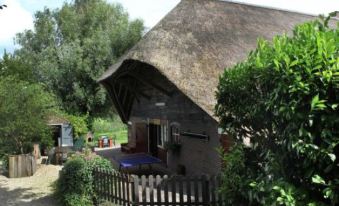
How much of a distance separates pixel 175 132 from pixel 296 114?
11.3 m

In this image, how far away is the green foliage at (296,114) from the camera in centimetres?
337

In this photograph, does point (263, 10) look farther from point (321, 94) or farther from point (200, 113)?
point (321, 94)

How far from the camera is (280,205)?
146 inches

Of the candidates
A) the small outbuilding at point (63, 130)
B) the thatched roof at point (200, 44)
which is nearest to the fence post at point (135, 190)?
the thatched roof at point (200, 44)

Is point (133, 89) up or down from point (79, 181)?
up

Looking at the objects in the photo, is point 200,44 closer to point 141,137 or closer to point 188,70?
point 188,70

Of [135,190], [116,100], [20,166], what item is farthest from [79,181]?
[116,100]

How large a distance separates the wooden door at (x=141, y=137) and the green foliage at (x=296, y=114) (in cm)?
1349

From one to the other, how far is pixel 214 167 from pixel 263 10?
29.1 ft

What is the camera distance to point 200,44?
41.4 feet

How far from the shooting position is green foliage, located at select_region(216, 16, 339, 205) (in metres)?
3.37

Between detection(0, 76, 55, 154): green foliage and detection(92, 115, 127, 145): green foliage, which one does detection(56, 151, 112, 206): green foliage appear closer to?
detection(0, 76, 55, 154): green foliage

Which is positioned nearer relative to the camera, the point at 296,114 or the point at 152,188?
the point at 296,114

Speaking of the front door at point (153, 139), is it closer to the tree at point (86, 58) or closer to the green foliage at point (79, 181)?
the green foliage at point (79, 181)
